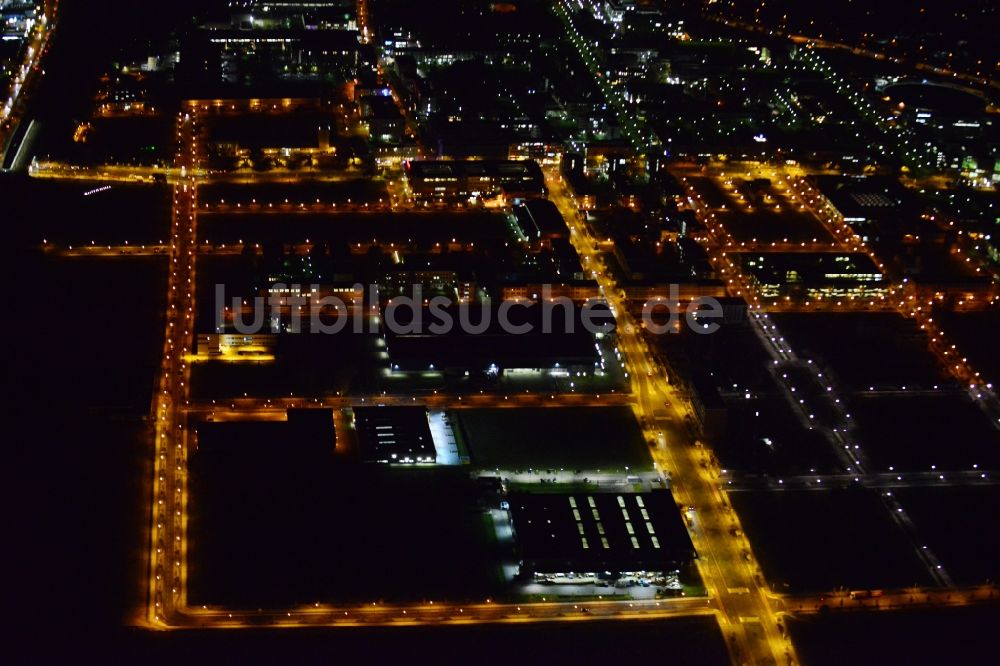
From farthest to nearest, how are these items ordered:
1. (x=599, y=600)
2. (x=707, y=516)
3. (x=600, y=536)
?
(x=707, y=516) → (x=600, y=536) → (x=599, y=600)

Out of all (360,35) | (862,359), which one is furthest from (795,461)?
(360,35)

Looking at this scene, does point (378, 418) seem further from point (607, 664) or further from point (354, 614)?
point (607, 664)

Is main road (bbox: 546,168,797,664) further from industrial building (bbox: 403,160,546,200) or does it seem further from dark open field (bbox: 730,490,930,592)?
industrial building (bbox: 403,160,546,200)

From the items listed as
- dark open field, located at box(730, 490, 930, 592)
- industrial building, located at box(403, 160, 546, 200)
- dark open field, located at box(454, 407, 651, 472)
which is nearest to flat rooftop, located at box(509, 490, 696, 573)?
dark open field, located at box(454, 407, 651, 472)

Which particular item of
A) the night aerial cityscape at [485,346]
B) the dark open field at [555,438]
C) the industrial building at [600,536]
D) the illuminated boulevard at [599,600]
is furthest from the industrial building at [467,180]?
the industrial building at [600,536]

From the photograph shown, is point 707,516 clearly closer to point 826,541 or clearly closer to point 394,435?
point 826,541

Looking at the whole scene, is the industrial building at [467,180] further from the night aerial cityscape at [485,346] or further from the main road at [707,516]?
the main road at [707,516]

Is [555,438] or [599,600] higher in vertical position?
[555,438]

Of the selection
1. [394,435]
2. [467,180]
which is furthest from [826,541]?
[467,180]
